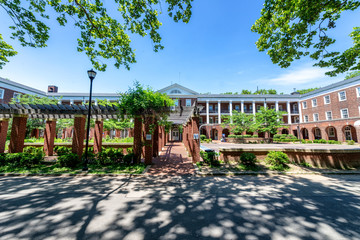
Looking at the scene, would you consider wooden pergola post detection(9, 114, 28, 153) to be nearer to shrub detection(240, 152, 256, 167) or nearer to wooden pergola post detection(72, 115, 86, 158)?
wooden pergola post detection(72, 115, 86, 158)

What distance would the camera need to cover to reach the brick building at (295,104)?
24050 millimetres

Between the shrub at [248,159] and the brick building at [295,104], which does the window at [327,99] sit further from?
the shrub at [248,159]

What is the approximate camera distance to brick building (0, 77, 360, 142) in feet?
78.9

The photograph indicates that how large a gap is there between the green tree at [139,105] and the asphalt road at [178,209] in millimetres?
3506

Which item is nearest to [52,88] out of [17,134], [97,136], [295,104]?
[17,134]

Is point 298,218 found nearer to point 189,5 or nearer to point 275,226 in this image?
point 275,226

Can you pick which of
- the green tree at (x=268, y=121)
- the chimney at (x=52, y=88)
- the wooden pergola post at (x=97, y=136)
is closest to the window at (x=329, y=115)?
the green tree at (x=268, y=121)

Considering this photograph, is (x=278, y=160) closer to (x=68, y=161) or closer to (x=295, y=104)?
(x=68, y=161)

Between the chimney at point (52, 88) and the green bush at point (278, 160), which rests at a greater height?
the chimney at point (52, 88)

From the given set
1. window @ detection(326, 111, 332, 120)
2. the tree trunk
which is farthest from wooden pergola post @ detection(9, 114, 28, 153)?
window @ detection(326, 111, 332, 120)

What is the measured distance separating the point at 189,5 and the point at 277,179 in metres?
8.67

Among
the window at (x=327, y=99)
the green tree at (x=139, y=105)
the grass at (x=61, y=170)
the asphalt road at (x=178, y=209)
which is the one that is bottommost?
the asphalt road at (x=178, y=209)

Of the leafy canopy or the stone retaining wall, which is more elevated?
the leafy canopy

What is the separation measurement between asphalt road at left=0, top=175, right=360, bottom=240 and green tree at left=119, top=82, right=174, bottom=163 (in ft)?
11.5
